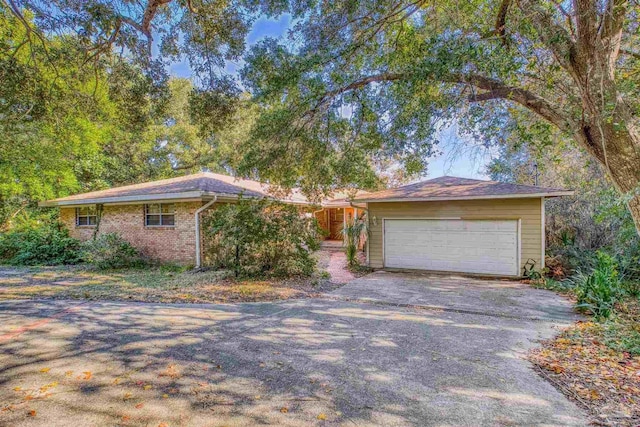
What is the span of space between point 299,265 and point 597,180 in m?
9.59

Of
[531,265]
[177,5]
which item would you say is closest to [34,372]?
[177,5]

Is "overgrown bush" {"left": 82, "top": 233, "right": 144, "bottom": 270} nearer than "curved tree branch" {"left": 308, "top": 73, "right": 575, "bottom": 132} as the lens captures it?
No

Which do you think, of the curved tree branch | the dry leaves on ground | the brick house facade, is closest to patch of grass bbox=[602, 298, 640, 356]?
the dry leaves on ground

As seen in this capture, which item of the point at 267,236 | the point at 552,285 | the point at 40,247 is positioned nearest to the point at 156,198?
the point at 267,236

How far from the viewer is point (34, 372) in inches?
149

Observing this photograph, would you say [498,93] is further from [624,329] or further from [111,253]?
[111,253]

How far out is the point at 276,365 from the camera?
13.3 ft

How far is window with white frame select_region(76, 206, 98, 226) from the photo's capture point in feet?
45.6

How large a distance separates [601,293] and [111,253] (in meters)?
13.7

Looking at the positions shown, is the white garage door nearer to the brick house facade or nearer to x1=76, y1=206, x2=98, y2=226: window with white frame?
the brick house facade

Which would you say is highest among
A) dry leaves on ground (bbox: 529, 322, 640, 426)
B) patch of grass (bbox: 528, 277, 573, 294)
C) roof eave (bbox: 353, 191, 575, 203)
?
roof eave (bbox: 353, 191, 575, 203)

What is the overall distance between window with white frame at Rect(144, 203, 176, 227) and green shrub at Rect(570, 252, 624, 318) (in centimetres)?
1177

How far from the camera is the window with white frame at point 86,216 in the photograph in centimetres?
1389

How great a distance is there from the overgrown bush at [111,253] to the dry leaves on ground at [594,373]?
1212 centimetres
